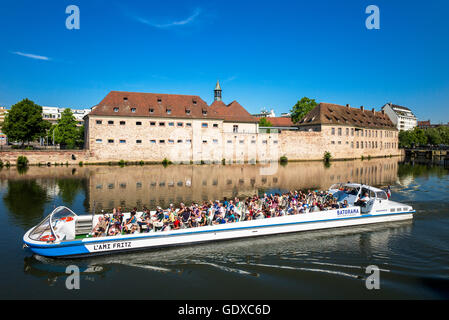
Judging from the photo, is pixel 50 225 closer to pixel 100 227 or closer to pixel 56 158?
pixel 100 227

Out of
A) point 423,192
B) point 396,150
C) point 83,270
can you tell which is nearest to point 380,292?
point 83,270

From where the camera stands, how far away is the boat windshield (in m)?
10.6

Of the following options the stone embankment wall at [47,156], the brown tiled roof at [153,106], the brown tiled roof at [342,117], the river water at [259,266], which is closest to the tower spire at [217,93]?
the brown tiled roof at [153,106]

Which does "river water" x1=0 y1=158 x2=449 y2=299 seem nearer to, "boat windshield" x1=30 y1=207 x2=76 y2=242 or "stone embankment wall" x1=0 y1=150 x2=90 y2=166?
"boat windshield" x1=30 y1=207 x2=76 y2=242

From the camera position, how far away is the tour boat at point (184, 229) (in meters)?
10.7

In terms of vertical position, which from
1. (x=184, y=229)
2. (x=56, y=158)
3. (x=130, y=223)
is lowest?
(x=184, y=229)

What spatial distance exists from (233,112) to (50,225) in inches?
1724

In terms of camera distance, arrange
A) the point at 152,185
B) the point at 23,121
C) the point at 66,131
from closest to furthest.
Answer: the point at 152,185, the point at 23,121, the point at 66,131

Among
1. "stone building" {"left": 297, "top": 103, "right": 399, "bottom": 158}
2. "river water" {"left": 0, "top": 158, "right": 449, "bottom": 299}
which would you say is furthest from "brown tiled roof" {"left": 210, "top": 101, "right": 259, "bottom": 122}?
"river water" {"left": 0, "top": 158, "right": 449, "bottom": 299}

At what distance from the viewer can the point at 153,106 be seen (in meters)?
45.3

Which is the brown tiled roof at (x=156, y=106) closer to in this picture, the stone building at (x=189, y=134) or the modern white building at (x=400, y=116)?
the stone building at (x=189, y=134)

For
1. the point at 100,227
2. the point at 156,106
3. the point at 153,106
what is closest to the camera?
the point at 100,227

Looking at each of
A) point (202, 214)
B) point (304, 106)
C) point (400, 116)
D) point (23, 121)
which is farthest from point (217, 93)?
point (400, 116)

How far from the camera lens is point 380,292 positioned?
29.3 feet
